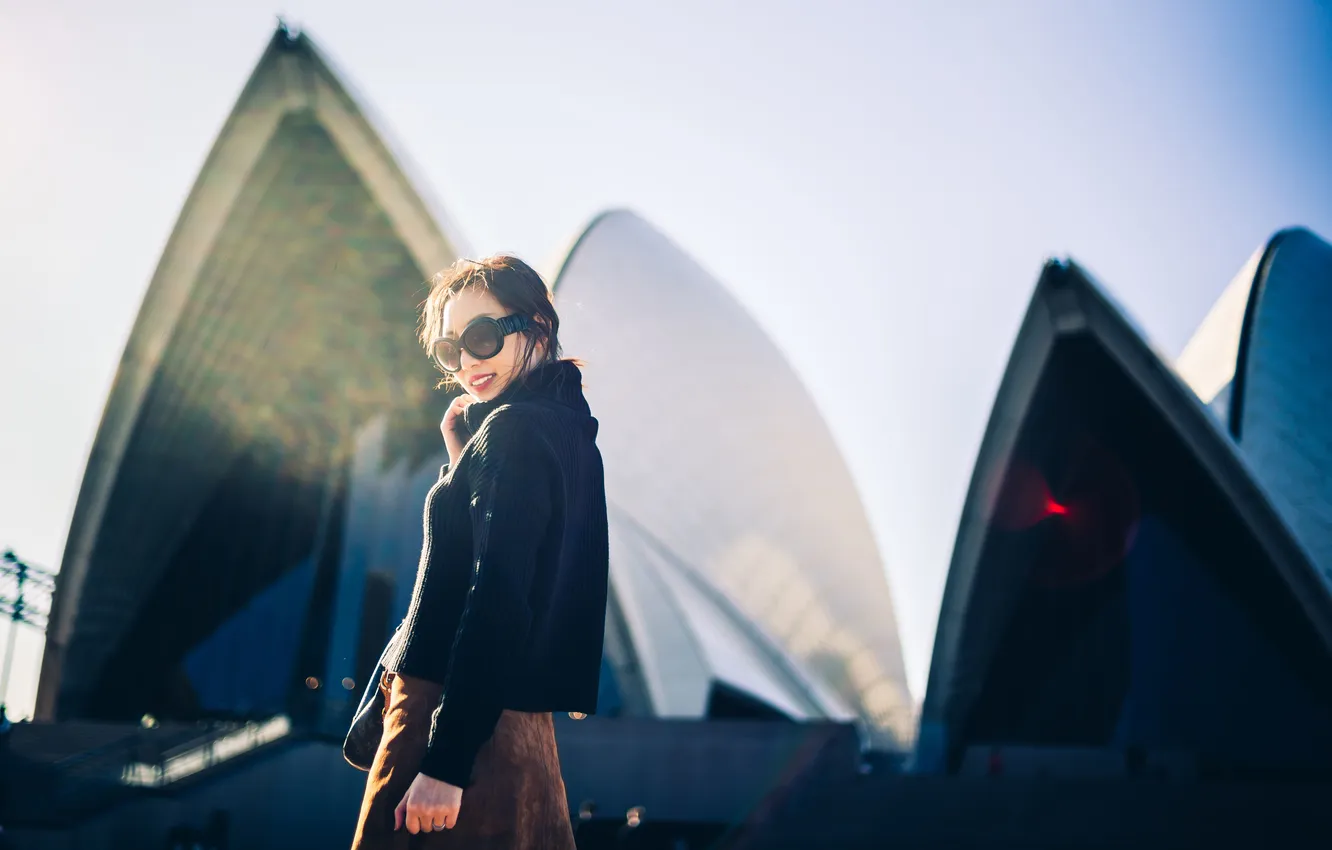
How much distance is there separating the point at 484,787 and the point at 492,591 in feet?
0.89

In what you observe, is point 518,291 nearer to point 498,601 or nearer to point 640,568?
point 498,601

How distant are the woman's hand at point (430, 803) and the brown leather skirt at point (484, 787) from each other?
1.9 inches

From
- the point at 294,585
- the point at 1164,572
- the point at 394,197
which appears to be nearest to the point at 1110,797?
the point at 1164,572

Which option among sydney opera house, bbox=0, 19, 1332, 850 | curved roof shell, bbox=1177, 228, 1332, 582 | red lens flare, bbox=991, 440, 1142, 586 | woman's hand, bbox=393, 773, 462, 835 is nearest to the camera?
woman's hand, bbox=393, 773, 462, 835

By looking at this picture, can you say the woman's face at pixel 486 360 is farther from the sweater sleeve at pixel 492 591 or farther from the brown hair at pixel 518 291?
the sweater sleeve at pixel 492 591

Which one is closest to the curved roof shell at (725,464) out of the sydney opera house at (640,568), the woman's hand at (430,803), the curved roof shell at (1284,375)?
the sydney opera house at (640,568)

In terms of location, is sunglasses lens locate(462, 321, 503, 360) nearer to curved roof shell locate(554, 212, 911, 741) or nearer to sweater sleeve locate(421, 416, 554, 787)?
sweater sleeve locate(421, 416, 554, 787)

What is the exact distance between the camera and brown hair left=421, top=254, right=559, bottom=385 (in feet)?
5.61

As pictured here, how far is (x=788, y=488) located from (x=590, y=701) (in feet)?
60.2

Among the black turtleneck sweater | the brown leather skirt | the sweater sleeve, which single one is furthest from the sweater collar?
the brown leather skirt

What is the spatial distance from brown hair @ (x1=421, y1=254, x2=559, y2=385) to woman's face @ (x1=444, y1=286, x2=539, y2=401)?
0.01m

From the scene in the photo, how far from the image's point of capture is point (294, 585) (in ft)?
50.6

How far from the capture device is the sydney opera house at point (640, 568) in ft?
32.2

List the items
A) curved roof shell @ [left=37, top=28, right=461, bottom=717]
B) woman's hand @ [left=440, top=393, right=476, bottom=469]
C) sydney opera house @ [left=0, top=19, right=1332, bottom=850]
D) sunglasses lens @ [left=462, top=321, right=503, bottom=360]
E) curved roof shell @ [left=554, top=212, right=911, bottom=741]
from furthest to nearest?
1. curved roof shell @ [left=554, top=212, right=911, bottom=741]
2. curved roof shell @ [left=37, top=28, right=461, bottom=717]
3. sydney opera house @ [left=0, top=19, right=1332, bottom=850]
4. woman's hand @ [left=440, top=393, right=476, bottom=469]
5. sunglasses lens @ [left=462, top=321, right=503, bottom=360]
